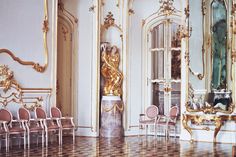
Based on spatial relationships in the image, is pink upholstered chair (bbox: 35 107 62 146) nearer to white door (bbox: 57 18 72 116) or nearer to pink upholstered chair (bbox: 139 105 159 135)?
white door (bbox: 57 18 72 116)

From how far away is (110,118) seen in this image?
1127 centimetres

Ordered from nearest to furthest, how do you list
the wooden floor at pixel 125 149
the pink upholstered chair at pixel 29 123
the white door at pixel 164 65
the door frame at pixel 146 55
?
1. the wooden floor at pixel 125 149
2. the pink upholstered chair at pixel 29 123
3. the white door at pixel 164 65
4. the door frame at pixel 146 55

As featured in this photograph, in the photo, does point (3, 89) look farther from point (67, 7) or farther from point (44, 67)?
point (67, 7)

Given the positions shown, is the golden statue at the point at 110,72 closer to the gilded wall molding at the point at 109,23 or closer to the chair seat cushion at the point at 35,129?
the gilded wall molding at the point at 109,23

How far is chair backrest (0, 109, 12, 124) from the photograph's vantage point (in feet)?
28.9

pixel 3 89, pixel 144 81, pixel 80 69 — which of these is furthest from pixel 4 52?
pixel 144 81

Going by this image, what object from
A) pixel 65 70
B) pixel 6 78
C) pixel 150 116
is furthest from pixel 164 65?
pixel 6 78

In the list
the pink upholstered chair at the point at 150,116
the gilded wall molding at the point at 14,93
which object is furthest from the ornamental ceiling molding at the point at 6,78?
the pink upholstered chair at the point at 150,116

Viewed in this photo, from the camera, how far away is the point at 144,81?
12.1m

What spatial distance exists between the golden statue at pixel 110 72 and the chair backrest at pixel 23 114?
2.71 meters

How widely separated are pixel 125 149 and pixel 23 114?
2314mm

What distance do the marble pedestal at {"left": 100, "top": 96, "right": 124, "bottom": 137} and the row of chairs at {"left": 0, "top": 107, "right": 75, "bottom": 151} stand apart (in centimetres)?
136

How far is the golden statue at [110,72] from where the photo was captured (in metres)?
11.5

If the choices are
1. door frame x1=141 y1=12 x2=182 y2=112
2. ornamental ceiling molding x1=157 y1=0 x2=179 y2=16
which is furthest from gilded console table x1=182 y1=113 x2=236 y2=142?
ornamental ceiling molding x1=157 y1=0 x2=179 y2=16
